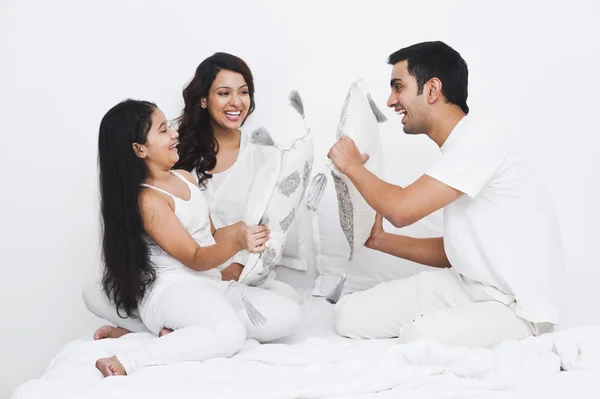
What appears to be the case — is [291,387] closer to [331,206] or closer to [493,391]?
[493,391]

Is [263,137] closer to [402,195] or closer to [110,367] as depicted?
[402,195]

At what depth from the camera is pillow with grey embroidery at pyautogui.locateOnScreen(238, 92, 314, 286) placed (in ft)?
7.36

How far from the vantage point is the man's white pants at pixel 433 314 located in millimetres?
2084

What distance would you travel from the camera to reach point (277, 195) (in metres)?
2.24

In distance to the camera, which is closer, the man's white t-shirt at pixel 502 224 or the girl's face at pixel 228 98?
the man's white t-shirt at pixel 502 224

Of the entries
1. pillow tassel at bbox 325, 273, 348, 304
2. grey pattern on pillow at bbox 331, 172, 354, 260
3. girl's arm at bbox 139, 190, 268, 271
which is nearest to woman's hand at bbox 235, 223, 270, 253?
girl's arm at bbox 139, 190, 268, 271

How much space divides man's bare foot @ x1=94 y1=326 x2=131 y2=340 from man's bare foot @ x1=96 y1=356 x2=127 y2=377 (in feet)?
1.19

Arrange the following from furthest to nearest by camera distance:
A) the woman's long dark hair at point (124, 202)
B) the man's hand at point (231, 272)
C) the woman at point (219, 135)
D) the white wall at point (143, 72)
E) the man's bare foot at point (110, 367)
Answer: the white wall at point (143, 72) < the woman at point (219, 135) < the man's hand at point (231, 272) < the woman's long dark hair at point (124, 202) < the man's bare foot at point (110, 367)

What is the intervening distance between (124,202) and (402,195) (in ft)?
2.74

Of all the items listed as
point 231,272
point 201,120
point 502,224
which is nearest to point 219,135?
point 201,120

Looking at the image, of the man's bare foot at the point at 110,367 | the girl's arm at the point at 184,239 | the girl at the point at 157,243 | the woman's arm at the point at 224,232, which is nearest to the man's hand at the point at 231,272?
the woman's arm at the point at 224,232

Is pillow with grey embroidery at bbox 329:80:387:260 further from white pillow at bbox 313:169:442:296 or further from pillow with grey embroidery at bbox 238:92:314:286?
white pillow at bbox 313:169:442:296

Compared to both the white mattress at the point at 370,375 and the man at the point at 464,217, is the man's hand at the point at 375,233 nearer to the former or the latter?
the man at the point at 464,217

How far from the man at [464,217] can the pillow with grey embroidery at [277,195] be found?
14 centimetres
